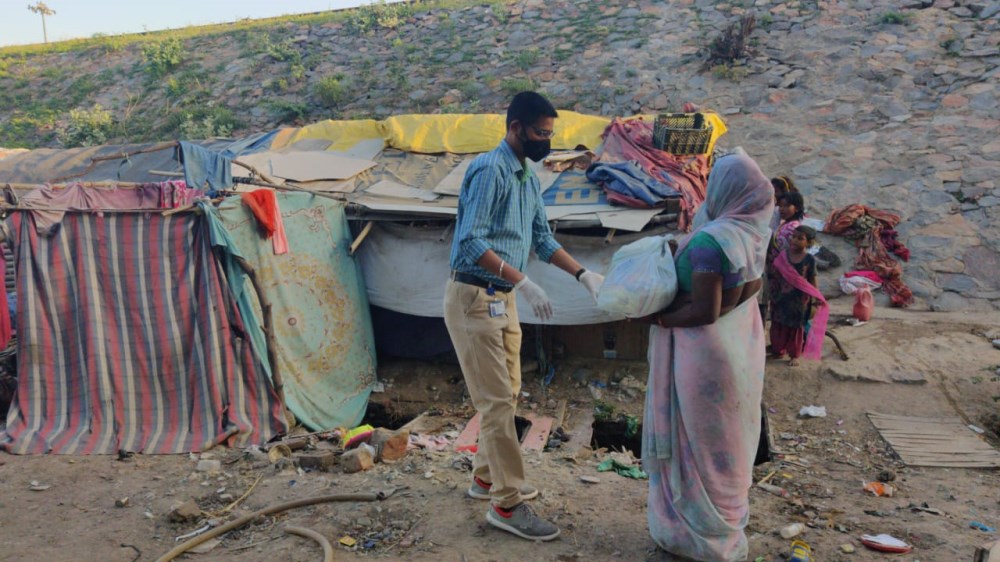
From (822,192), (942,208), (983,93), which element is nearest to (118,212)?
(822,192)

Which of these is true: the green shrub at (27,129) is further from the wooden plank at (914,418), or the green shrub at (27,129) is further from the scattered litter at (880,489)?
the scattered litter at (880,489)

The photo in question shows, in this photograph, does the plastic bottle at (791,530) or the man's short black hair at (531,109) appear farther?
the plastic bottle at (791,530)

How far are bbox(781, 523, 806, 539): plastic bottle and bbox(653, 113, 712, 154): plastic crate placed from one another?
4.36m

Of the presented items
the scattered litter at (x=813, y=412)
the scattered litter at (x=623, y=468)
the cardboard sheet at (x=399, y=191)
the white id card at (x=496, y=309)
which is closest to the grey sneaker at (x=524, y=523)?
the white id card at (x=496, y=309)

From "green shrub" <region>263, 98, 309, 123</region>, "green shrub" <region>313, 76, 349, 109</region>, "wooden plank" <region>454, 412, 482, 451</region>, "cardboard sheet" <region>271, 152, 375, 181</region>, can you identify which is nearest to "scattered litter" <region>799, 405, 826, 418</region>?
"wooden plank" <region>454, 412, 482, 451</region>

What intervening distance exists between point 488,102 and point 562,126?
5096mm

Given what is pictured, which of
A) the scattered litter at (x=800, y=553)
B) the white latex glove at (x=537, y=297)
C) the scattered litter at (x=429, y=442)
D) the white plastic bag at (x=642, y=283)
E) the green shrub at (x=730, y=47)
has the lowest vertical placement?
the scattered litter at (x=429, y=442)

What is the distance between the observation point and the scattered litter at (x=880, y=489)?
12.7 ft

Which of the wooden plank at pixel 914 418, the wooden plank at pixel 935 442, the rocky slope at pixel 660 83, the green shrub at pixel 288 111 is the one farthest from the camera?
the green shrub at pixel 288 111

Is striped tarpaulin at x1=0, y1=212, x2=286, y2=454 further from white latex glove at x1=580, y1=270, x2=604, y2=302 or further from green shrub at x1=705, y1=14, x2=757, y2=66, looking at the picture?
green shrub at x1=705, y1=14, x2=757, y2=66

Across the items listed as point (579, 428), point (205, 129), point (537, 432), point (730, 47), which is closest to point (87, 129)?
point (205, 129)

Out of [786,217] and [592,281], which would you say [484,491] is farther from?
[786,217]

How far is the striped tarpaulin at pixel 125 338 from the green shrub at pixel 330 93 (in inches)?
350

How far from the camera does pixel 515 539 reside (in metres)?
2.98
